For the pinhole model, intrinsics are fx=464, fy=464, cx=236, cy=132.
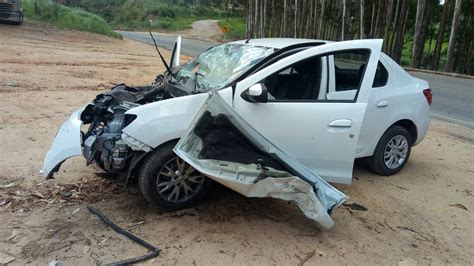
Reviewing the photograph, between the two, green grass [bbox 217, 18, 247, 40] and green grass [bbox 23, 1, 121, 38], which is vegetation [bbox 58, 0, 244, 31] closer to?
green grass [bbox 217, 18, 247, 40]

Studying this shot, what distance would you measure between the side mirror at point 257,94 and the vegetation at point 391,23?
2196 centimetres

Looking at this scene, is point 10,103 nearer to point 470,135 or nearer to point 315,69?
point 315,69

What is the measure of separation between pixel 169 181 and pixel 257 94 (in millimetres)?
1203

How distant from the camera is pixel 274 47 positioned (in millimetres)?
5102

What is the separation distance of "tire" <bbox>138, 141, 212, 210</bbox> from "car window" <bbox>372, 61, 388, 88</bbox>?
8.30 ft

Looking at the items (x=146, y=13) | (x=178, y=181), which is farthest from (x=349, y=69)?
(x=146, y=13)

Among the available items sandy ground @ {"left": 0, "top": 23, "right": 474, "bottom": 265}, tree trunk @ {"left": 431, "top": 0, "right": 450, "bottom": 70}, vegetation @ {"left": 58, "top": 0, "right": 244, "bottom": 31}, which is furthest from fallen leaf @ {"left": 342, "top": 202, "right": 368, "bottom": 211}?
vegetation @ {"left": 58, "top": 0, "right": 244, "bottom": 31}

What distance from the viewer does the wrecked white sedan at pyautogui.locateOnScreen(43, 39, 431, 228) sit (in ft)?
13.8

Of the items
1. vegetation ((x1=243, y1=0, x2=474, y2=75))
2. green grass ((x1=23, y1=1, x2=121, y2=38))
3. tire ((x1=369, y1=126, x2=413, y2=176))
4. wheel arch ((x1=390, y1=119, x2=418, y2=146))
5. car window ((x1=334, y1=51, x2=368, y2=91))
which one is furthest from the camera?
green grass ((x1=23, y1=1, x2=121, y2=38))

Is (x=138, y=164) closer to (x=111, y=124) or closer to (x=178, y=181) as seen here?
(x=178, y=181)

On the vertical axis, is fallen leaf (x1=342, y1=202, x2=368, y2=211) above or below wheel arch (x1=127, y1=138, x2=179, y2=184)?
below

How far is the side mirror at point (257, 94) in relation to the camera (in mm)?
4420

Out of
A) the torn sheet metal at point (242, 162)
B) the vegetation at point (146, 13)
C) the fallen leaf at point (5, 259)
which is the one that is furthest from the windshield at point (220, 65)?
the vegetation at point (146, 13)

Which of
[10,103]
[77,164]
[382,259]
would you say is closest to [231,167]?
[382,259]
